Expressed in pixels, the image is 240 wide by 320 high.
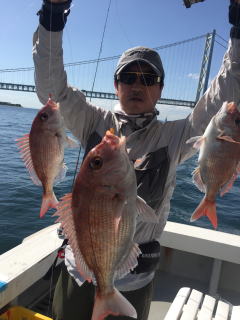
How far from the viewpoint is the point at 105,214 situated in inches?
55.7

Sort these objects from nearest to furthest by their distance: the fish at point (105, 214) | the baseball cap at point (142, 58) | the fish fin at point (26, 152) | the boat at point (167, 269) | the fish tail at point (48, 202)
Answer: the fish at point (105, 214) < the fish tail at point (48, 202) < the fish fin at point (26, 152) < the baseball cap at point (142, 58) < the boat at point (167, 269)

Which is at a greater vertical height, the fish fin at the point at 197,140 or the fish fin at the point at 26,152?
the fish fin at the point at 197,140

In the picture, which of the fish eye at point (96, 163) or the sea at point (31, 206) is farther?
the sea at point (31, 206)

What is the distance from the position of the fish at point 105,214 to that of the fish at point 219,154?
50cm

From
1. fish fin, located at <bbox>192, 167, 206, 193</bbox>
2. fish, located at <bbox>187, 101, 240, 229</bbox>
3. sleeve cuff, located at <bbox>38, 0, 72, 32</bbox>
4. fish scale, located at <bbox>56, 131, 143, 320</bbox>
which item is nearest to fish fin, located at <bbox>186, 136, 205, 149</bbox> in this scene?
fish, located at <bbox>187, 101, 240, 229</bbox>

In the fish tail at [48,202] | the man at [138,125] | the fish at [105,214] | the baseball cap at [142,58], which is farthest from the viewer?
the baseball cap at [142,58]

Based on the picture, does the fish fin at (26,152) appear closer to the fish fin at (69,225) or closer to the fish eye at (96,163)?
the fish fin at (69,225)

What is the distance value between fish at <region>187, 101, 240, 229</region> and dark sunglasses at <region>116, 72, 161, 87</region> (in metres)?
0.57

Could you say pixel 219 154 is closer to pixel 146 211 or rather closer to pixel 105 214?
pixel 146 211

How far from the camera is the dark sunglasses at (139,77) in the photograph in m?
2.12

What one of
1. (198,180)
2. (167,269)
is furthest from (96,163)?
(167,269)

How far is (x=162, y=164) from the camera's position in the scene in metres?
2.08

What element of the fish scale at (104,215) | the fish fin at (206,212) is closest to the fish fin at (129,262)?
the fish scale at (104,215)

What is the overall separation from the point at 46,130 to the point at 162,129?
0.87m
